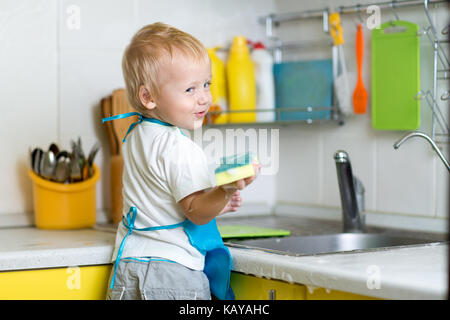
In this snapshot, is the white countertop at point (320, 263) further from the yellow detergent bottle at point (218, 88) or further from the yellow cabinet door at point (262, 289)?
the yellow detergent bottle at point (218, 88)

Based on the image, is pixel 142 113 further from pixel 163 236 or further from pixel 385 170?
pixel 385 170

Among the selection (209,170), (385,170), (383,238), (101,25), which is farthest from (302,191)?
(209,170)

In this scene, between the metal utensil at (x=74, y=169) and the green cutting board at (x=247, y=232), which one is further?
the metal utensil at (x=74, y=169)

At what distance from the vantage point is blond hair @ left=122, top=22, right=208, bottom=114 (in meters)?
1.22

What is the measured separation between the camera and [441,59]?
160cm

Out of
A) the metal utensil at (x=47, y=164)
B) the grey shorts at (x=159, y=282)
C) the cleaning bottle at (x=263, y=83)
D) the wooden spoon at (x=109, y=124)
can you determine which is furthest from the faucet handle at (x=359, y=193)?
the metal utensil at (x=47, y=164)

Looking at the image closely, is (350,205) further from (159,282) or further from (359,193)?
(159,282)

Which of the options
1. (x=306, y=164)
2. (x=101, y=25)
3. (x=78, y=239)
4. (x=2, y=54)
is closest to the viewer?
(x=78, y=239)

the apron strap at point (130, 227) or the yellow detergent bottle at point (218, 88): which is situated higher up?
the yellow detergent bottle at point (218, 88)

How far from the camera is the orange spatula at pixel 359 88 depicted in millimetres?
1783

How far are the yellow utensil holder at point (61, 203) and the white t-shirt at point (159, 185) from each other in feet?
1.44

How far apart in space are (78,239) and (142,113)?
0.39 metres

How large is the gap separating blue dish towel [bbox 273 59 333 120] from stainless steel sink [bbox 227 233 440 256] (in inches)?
15.4

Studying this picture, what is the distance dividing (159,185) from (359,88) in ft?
2.55
